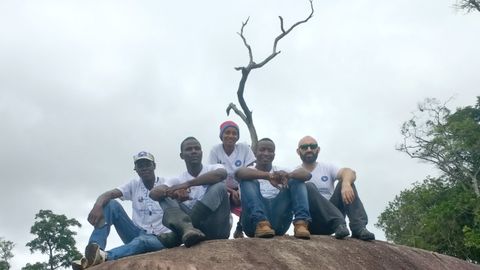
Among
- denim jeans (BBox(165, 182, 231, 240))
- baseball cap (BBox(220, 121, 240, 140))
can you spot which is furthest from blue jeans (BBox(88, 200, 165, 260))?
baseball cap (BBox(220, 121, 240, 140))

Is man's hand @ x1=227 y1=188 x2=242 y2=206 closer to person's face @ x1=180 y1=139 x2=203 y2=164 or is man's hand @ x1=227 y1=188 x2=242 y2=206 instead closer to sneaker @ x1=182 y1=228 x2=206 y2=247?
person's face @ x1=180 y1=139 x2=203 y2=164

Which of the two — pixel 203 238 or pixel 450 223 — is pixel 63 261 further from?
Answer: pixel 203 238

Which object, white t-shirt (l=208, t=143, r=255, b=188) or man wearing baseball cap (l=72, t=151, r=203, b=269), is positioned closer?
man wearing baseball cap (l=72, t=151, r=203, b=269)

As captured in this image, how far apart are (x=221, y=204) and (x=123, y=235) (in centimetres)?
137

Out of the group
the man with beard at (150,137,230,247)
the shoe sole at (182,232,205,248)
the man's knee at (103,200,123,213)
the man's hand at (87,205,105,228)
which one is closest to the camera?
the shoe sole at (182,232,205,248)

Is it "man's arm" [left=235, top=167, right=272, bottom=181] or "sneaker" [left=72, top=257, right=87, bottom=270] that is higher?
"man's arm" [left=235, top=167, right=272, bottom=181]

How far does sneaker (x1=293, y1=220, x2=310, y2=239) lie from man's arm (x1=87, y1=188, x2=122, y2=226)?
2186 millimetres

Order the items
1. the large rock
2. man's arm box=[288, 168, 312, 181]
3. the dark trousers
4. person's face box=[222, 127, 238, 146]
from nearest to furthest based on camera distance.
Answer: the large rock
man's arm box=[288, 168, 312, 181]
the dark trousers
person's face box=[222, 127, 238, 146]

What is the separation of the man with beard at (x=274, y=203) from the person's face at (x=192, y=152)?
1.99ft

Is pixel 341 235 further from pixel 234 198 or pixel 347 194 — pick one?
pixel 234 198

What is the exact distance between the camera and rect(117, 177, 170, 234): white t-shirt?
24.0 feet

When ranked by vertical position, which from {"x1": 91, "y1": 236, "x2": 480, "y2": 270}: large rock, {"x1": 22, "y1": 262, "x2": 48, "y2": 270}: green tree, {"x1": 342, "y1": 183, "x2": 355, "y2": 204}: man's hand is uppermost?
{"x1": 22, "y1": 262, "x2": 48, "y2": 270}: green tree

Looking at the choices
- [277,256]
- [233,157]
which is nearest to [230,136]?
[233,157]

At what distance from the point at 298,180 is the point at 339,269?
1.05 metres
